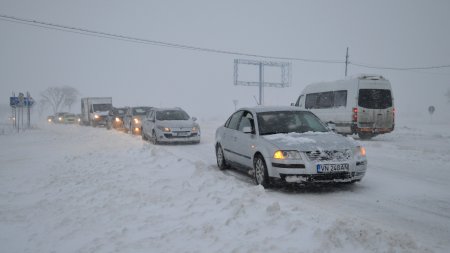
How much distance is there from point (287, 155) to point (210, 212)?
2069 millimetres

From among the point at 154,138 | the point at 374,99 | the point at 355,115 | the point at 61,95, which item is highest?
the point at 61,95

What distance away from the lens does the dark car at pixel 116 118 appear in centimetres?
2830

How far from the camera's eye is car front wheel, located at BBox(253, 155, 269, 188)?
7.14 m

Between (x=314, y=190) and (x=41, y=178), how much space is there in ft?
22.1

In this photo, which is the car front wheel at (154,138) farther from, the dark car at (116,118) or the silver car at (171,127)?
the dark car at (116,118)

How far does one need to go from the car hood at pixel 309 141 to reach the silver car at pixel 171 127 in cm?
932

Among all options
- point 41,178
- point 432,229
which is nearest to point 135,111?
point 41,178

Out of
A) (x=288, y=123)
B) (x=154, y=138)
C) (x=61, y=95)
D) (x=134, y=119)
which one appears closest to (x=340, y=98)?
(x=154, y=138)

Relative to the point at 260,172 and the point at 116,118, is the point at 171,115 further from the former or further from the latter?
the point at 116,118

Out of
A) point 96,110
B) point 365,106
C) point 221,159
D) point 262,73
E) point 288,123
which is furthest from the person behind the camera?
point 262,73

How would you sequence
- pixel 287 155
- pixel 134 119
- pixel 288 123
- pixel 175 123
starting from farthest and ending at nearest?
1. pixel 134 119
2. pixel 175 123
3. pixel 288 123
4. pixel 287 155

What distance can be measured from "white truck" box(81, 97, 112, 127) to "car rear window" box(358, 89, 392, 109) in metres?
23.1

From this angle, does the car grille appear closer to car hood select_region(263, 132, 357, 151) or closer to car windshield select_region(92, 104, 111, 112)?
car hood select_region(263, 132, 357, 151)

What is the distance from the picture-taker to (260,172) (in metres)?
7.37
